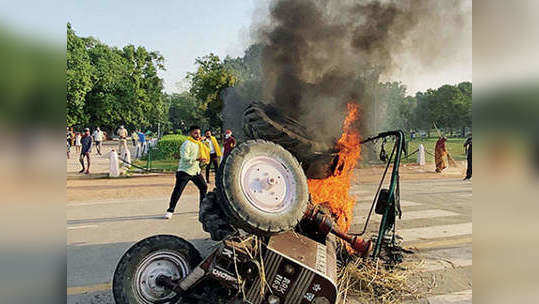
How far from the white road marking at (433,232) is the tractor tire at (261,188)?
359cm

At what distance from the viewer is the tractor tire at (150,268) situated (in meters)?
3.15

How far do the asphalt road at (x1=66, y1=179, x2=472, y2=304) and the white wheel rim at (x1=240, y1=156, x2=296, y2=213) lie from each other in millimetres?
1991

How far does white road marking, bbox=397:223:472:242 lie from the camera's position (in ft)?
20.3

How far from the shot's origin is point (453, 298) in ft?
12.6

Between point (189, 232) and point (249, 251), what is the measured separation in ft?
12.2

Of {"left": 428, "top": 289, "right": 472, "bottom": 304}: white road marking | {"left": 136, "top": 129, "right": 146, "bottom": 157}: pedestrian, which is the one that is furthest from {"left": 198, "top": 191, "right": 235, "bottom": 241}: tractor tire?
{"left": 136, "top": 129, "right": 146, "bottom": 157}: pedestrian

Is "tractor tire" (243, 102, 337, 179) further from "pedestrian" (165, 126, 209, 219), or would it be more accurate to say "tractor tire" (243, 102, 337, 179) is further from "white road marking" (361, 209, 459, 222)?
"white road marking" (361, 209, 459, 222)

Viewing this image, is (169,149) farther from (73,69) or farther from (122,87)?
(73,69)

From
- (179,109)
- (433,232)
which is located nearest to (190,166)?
(433,232)

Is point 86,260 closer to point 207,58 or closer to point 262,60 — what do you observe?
point 262,60

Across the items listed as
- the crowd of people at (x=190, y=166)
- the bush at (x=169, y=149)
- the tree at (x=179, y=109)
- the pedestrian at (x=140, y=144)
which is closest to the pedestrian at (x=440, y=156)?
the crowd of people at (x=190, y=166)

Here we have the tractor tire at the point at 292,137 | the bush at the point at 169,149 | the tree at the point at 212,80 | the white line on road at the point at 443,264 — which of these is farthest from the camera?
the bush at the point at 169,149

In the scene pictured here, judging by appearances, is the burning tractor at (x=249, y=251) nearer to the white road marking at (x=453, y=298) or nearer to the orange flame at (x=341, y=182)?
the orange flame at (x=341, y=182)
